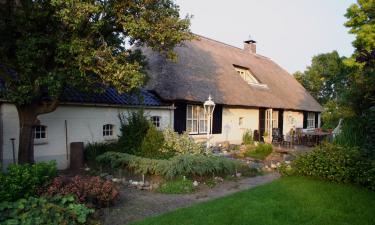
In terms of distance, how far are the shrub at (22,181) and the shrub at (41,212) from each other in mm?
233

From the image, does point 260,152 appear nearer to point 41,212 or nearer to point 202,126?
point 202,126

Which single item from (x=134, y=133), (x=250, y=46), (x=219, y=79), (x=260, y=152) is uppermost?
(x=250, y=46)

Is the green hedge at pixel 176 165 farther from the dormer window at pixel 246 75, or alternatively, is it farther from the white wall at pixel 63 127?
the dormer window at pixel 246 75

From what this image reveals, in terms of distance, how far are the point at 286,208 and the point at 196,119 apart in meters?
10.4

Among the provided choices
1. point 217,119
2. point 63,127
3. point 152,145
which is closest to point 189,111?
point 217,119

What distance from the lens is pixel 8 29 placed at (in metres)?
8.24

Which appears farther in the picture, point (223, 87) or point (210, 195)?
point (223, 87)

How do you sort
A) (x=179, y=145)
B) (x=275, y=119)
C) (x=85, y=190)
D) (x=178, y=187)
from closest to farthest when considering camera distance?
1. (x=85, y=190)
2. (x=178, y=187)
3. (x=179, y=145)
4. (x=275, y=119)

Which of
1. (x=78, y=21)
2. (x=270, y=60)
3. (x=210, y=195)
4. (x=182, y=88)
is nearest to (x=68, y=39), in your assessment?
(x=78, y=21)

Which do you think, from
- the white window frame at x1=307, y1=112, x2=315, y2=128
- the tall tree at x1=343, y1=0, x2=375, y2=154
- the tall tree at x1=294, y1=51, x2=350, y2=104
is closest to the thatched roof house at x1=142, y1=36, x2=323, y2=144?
the white window frame at x1=307, y1=112, x2=315, y2=128

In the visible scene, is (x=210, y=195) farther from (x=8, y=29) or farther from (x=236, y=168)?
(x=8, y=29)

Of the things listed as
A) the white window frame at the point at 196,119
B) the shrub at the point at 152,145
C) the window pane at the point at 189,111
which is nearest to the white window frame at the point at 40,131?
the shrub at the point at 152,145

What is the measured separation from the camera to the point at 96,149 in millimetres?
11586

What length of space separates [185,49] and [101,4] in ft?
36.3
